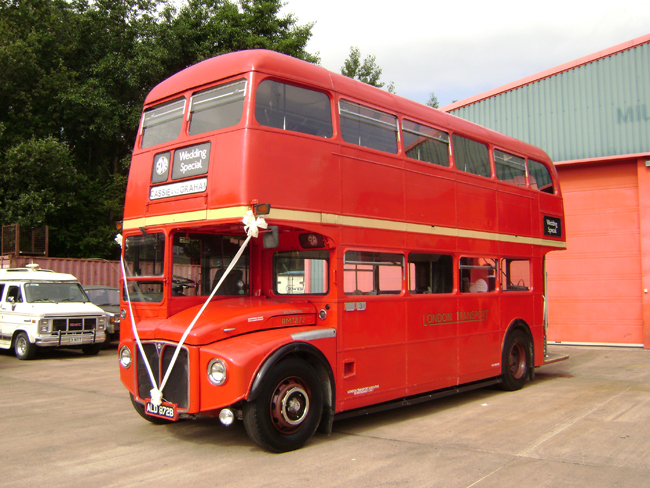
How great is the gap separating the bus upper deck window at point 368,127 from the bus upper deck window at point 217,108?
1410 millimetres

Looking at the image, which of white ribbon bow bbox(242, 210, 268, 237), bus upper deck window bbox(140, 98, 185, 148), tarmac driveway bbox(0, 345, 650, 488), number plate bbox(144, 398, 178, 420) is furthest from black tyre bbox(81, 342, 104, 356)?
white ribbon bow bbox(242, 210, 268, 237)

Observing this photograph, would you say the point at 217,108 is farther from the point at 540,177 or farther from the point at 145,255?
the point at 540,177

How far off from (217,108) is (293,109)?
0.87m

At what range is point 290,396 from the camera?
633 centimetres

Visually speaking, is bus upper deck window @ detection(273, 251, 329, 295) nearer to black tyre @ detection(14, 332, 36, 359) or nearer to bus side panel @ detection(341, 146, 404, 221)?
bus side panel @ detection(341, 146, 404, 221)

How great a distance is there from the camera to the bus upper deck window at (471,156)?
950cm

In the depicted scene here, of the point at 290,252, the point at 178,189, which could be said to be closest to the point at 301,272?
the point at 290,252

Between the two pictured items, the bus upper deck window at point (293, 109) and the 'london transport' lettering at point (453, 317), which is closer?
the bus upper deck window at point (293, 109)

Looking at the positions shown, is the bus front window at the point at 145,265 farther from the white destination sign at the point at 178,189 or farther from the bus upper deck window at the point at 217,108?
the bus upper deck window at the point at 217,108

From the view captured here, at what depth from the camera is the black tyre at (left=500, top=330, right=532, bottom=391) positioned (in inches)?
401

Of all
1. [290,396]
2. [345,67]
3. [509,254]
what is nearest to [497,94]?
[509,254]

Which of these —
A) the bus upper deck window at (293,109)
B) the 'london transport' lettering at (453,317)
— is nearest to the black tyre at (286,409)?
the 'london transport' lettering at (453,317)

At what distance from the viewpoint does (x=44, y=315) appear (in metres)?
14.8

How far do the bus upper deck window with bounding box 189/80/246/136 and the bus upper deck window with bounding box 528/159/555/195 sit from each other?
22.1ft
